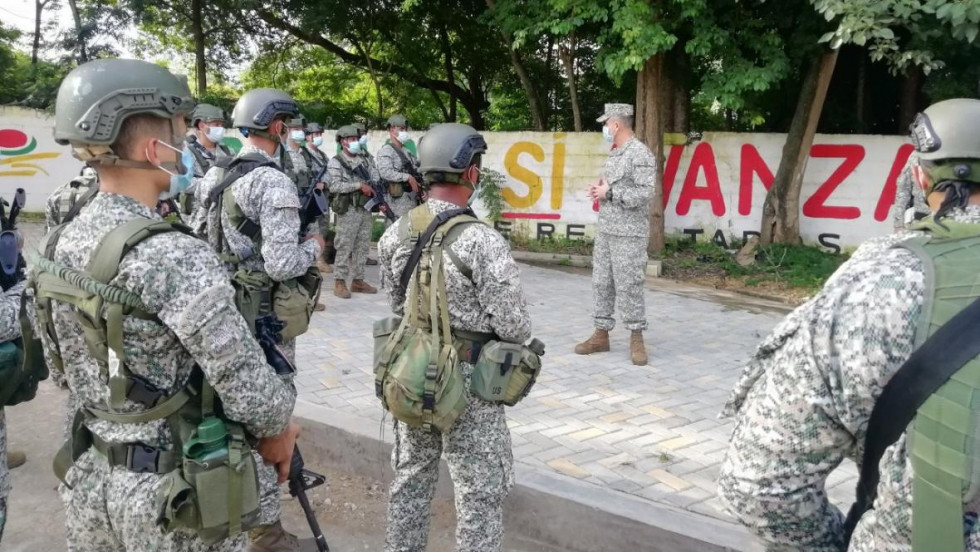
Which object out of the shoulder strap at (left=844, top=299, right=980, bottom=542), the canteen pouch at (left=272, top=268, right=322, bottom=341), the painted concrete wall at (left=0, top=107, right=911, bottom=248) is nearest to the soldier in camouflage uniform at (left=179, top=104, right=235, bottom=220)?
the canteen pouch at (left=272, top=268, right=322, bottom=341)

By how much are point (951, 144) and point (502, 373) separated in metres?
1.66

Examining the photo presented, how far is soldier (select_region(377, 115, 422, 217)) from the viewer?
901 centimetres

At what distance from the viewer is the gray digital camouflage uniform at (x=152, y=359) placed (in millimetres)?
1895

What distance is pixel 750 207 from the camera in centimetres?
1154

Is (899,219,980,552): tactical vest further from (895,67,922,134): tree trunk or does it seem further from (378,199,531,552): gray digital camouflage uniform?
(895,67,922,134): tree trunk

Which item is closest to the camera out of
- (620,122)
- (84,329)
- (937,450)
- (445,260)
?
(937,450)

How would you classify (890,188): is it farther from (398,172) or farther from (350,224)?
(350,224)

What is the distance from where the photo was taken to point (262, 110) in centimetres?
402

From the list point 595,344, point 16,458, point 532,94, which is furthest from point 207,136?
point 532,94

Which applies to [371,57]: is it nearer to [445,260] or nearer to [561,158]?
[561,158]

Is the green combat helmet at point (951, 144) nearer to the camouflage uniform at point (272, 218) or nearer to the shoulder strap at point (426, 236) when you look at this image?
the shoulder strap at point (426, 236)

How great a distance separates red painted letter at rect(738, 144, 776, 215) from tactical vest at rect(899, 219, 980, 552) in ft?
34.8

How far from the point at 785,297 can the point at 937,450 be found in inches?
328

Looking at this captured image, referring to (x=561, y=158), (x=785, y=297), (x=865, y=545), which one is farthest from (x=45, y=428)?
(x=561, y=158)
